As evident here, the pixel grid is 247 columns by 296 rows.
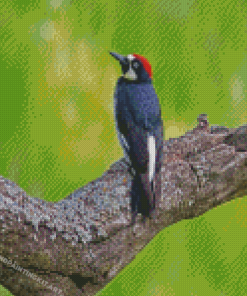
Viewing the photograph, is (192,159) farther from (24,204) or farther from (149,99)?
(24,204)

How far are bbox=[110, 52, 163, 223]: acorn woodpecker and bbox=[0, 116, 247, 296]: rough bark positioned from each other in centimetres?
10

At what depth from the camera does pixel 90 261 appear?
1623mm

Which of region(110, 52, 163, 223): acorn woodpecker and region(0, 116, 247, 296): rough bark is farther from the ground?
region(110, 52, 163, 223): acorn woodpecker

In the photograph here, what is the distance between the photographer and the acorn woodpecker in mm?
1671

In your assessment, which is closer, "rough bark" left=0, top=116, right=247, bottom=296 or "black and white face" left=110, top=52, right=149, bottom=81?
"rough bark" left=0, top=116, right=247, bottom=296

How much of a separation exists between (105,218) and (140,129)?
0.41m

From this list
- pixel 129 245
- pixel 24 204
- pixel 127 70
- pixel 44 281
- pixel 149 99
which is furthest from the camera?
pixel 127 70

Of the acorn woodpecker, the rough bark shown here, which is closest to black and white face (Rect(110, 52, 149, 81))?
the acorn woodpecker

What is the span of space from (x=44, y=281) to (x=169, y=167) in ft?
2.42

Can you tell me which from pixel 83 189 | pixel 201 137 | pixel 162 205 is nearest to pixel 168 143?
pixel 201 137

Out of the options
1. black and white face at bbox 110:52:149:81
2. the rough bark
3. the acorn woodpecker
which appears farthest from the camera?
black and white face at bbox 110:52:149:81

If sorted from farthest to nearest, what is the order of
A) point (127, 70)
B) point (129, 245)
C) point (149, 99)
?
point (127, 70) < point (149, 99) < point (129, 245)

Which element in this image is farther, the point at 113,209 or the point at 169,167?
the point at 169,167

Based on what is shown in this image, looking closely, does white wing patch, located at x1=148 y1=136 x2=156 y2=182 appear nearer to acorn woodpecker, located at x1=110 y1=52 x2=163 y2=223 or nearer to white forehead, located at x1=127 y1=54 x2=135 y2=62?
acorn woodpecker, located at x1=110 y1=52 x2=163 y2=223
